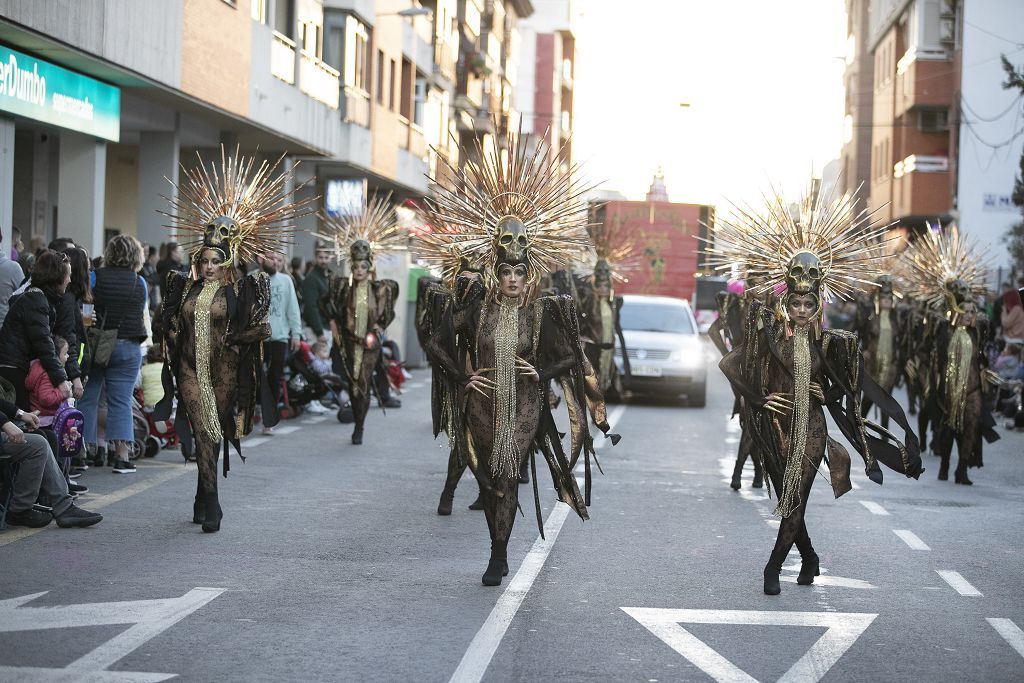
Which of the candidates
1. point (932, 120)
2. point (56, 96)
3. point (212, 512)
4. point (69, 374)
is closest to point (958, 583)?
point (212, 512)

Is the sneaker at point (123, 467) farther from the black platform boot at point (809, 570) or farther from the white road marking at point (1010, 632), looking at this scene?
the white road marking at point (1010, 632)

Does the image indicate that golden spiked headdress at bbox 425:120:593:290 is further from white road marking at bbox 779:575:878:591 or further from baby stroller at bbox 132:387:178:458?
baby stroller at bbox 132:387:178:458

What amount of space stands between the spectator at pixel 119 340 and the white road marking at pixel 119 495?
39 centimetres

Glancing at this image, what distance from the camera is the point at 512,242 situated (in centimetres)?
872

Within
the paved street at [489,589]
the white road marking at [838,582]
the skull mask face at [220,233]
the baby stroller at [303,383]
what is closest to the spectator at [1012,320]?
the baby stroller at [303,383]

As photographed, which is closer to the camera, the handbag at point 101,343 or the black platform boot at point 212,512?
the black platform boot at point 212,512

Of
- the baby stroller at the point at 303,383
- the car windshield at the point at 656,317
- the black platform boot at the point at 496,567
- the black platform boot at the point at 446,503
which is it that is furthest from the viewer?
the car windshield at the point at 656,317

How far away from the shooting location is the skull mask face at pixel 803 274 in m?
8.78

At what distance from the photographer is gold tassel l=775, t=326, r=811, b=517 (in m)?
8.61

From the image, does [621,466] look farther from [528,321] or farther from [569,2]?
[569,2]

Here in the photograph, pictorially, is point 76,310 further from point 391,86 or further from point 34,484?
point 391,86

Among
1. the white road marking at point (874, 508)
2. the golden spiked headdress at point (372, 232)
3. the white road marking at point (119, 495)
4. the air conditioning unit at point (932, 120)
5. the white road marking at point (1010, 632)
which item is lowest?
the white road marking at point (874, 508)

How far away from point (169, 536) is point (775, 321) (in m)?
3.91

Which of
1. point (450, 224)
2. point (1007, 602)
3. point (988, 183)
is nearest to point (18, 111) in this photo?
point (450, 224)
